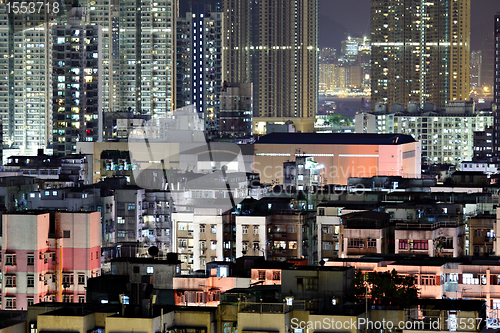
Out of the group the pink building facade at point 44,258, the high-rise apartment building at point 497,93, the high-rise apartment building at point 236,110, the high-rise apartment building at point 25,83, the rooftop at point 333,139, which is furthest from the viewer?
the high-rise apartment building at point 25,83

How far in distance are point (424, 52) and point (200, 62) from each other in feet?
110

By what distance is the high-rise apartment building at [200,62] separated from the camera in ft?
357

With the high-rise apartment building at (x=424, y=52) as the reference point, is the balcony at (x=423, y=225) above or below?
below

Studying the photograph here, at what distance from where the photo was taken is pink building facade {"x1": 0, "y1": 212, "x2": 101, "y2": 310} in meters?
29.0

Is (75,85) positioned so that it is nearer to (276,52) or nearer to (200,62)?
(200,62)

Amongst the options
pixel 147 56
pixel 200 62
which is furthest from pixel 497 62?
pixel 147 56

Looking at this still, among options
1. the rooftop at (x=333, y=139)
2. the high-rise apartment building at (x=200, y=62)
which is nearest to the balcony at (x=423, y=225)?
the rooftop at (x=333, y=139)

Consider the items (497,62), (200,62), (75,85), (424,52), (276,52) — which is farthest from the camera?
(276,52)

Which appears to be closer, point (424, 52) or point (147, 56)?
point (147, 56)

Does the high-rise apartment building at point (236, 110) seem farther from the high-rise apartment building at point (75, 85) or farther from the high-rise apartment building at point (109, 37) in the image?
the high-rise apartment building at point (109, 37)

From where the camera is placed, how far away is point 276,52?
13975 cm

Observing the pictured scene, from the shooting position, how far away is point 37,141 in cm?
10312

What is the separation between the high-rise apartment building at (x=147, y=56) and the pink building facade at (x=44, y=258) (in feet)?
264

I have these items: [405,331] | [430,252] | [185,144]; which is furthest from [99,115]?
[405,331]
